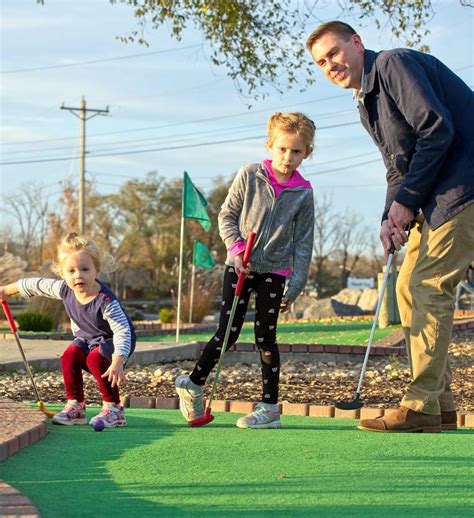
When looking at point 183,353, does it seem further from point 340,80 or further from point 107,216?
point 107,216

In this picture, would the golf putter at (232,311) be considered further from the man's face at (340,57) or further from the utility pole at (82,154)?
the utility pole at (82,154)

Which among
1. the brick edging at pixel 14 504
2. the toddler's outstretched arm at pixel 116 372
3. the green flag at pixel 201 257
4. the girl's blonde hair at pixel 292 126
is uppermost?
the girl's blonde hair at pixel 292 126

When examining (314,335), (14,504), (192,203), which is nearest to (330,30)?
(14,504)

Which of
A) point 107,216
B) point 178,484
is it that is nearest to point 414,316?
point 178,484

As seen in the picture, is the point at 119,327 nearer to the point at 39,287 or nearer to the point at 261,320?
the point at 39,287

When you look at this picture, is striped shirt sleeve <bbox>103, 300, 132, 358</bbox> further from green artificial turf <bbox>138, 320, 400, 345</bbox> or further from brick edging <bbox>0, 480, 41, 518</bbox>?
green artificial turf <bbox>138, 320, 400, 345</bbox>

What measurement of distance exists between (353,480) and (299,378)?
18.3ft

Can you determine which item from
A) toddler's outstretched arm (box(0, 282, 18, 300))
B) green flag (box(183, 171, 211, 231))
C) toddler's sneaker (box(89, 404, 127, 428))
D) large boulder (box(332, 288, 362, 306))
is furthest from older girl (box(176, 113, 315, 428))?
large boulder (box(332, 288, 362, 306))

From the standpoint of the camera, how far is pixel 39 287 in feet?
18.9

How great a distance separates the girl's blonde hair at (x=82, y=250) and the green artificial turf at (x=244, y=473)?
89 centimetres

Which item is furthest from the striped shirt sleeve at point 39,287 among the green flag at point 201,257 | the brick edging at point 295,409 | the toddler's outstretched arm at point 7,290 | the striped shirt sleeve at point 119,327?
the green flag at point 201,257

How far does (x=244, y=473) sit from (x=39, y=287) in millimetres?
2239

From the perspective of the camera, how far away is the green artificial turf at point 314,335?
14195mm

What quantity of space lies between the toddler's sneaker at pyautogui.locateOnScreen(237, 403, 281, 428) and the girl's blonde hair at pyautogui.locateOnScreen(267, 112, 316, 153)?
4.25 ft
